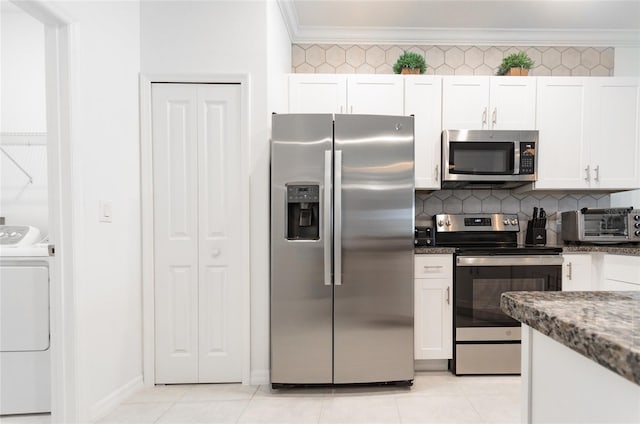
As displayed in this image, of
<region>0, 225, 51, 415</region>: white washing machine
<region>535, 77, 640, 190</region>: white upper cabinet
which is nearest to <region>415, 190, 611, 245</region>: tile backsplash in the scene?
<region>535, 77, 640, 190</region>: white upper cabinet

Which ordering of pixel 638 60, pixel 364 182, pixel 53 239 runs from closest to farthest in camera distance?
pixel 53 239 < pixel 364 182 < pixel 638 60

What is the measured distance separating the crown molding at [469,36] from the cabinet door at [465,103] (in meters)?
0.64

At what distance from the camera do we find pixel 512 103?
9.09 feet

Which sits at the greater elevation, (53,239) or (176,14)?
(176,14)

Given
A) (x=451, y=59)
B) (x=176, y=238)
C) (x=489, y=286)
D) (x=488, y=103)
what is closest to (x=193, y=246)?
(x=176, y=238)

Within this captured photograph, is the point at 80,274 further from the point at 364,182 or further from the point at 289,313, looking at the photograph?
the point at 364,182

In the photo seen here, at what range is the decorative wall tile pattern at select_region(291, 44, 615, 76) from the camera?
3.17m

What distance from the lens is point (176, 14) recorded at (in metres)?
2.32

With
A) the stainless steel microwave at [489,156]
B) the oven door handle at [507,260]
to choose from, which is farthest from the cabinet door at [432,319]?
the stainless steel microwave at [489,156]

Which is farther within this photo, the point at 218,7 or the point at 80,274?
the point at 218,7

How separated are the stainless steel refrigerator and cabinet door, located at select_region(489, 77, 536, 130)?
3.59 ft

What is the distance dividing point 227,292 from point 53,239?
1.02 meters

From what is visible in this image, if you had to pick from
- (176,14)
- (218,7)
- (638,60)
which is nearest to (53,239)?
(176,14)

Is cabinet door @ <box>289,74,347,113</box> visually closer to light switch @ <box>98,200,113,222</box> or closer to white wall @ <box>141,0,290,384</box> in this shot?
white wall @ <box>141,0,290,384</box>
